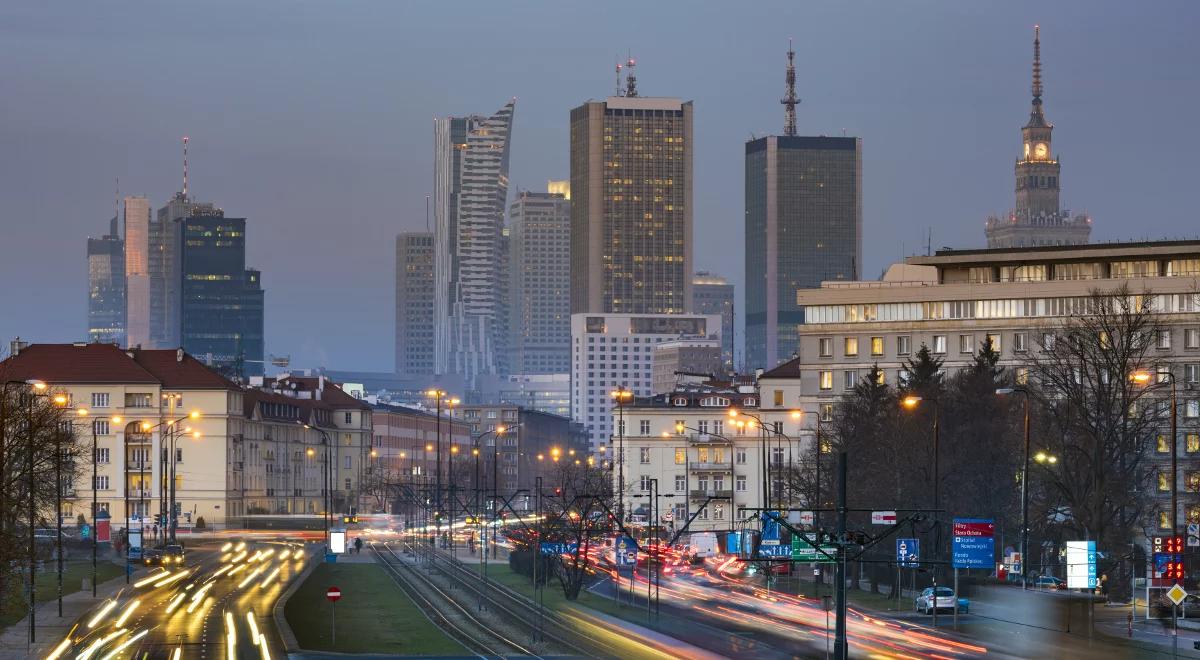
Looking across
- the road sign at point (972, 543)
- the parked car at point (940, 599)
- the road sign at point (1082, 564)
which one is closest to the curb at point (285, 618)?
the road sign at point (972, 543)

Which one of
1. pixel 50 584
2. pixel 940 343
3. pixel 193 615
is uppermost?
pixel 940 343

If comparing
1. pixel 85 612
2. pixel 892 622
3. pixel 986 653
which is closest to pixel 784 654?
pixel 986 653

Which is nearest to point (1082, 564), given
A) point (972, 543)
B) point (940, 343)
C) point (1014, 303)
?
point (972, 543)

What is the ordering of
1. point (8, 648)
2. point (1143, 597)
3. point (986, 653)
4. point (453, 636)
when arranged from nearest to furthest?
point (986, 653) < point (8, 648) < point (453, 636) < point (1143, 597)

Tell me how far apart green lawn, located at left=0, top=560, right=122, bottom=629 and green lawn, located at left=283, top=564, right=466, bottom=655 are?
41.5ft

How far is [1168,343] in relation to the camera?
182 meters

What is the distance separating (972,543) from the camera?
89.2m

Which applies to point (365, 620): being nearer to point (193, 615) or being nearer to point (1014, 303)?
point (193, 615)

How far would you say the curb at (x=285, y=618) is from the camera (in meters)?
90.1

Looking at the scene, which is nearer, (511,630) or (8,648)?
(8,648)

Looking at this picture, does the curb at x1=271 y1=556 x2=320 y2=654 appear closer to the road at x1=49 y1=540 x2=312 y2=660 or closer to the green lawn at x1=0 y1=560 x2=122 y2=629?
the road at x1=49 y1=540 x2=312 y2=660

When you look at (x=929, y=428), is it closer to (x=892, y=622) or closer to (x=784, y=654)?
(x=892, y=622)

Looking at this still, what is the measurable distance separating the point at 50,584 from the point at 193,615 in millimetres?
26540

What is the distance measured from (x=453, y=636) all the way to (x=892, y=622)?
1988cm
